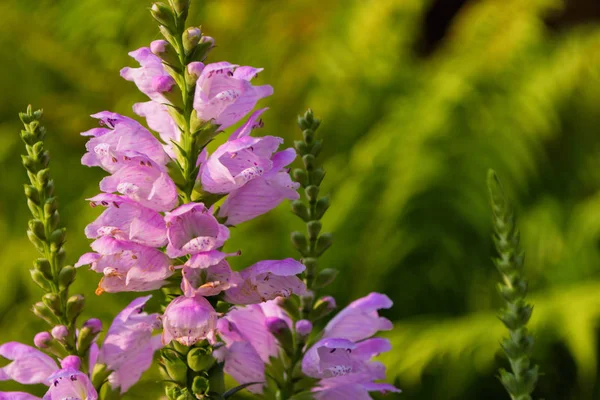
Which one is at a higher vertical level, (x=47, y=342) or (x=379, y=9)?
(x=379, y=9)

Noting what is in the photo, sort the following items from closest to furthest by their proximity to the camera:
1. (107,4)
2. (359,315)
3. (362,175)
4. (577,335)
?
(359,315) < (577,335) < (362,175) < (107,4)

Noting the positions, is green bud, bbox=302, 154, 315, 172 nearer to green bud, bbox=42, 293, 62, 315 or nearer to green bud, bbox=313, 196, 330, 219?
green bud, bbox=313, 196, 330, 219

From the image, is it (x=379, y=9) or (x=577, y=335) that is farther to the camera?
(x=379, y=9)

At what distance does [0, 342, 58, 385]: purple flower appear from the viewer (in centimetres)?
43

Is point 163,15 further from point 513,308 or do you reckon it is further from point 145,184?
point 513,308

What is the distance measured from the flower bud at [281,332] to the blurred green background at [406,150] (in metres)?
1.18

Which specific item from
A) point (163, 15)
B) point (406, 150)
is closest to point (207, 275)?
point (163, 15)

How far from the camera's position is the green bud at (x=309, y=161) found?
38 centimetres

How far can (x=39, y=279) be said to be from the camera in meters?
0.35

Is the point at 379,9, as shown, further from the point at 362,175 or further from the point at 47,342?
the point at 47,342

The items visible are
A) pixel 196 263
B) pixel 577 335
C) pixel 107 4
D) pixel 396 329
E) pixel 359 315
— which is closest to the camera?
pixel 196 263

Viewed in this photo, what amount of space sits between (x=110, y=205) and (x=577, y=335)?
1.36 m

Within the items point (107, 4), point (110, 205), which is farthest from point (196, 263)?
point (107, 4)

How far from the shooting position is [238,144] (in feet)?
1.24
